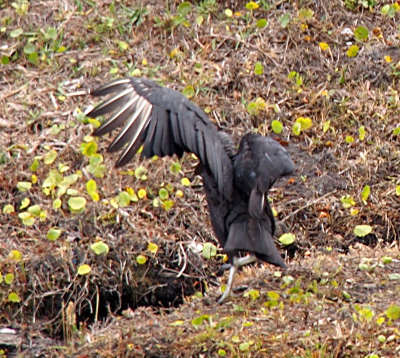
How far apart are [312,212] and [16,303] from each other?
2.48 meters

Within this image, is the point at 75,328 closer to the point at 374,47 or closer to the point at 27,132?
the point at 27,132

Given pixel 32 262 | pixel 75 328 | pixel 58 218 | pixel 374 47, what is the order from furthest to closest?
pixel 374 47 → pixel 58 218 → pixel 32 262 → pixel 75 328

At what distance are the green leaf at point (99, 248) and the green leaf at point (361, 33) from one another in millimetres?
3458

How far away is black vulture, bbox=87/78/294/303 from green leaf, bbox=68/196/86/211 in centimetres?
132

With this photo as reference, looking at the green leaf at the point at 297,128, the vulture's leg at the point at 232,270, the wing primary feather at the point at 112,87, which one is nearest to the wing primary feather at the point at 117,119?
the wing primary feather at the point at 112,87

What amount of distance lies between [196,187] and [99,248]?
1.19m

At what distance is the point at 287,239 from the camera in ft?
22.6

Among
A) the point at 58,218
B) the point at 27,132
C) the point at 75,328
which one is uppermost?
the point at 27,132

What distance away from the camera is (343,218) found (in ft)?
23.5

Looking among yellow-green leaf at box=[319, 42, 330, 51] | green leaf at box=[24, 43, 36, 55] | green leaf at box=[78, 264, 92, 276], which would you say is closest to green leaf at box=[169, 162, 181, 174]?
green leaf at box=[78, 264, 92, 276]

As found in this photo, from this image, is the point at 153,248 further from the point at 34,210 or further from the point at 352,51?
the point at 352,51

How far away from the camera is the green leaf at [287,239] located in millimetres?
6878

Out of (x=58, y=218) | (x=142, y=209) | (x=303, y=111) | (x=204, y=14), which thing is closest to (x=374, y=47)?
(x=303, y=111)

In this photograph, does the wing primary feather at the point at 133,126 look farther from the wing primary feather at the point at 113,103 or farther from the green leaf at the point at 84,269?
the green leaf at the point at 84,269
